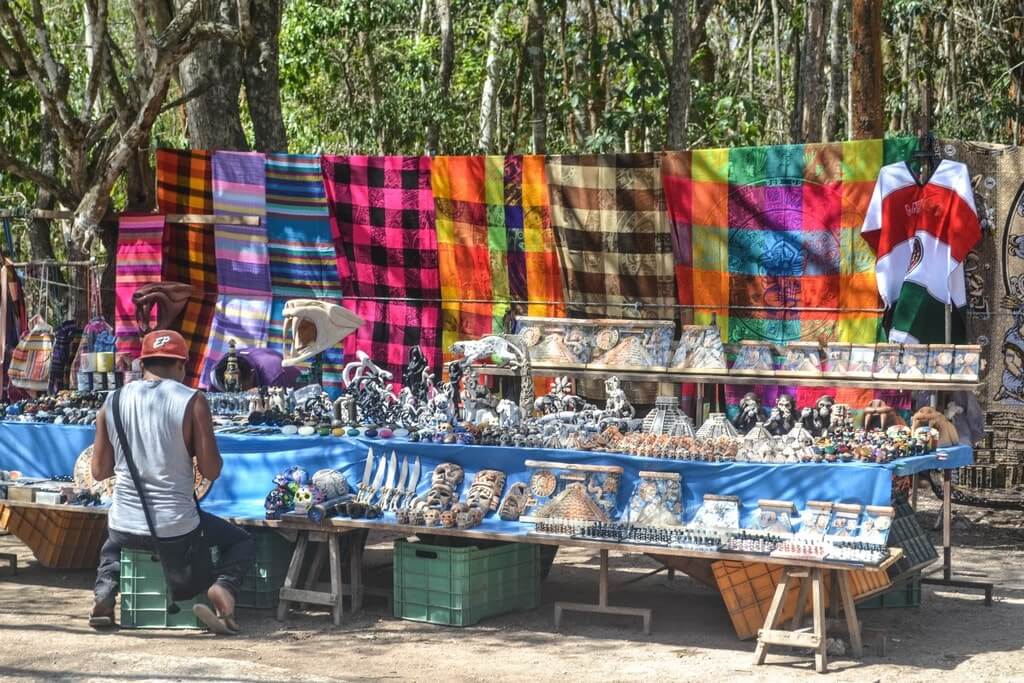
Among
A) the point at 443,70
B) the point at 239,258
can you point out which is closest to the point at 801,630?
the point at 239,258

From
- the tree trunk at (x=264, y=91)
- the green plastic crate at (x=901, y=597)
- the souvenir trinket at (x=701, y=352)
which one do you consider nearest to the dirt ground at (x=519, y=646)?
the green plastic crate at (x=901, y=597)

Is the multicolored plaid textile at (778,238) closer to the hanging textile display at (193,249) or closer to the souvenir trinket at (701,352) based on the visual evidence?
the souvenir trinket at (701,352)

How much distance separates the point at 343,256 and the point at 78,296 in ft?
7.51

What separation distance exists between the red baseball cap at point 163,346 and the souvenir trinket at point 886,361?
4.15 metres

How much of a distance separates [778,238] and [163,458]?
4.45 m

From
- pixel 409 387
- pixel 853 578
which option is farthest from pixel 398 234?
Answer: pixel 853 578

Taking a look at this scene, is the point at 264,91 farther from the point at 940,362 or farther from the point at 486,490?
the point at 940,362

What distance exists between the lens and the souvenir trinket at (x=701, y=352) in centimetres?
881

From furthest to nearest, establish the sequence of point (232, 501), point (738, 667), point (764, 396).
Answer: point (764, 396) < point (232, 501) < point (738, 667)

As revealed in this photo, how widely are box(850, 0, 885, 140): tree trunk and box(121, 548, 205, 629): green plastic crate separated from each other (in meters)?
6.86

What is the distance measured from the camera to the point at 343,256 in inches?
413

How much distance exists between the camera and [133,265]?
35.5 feet

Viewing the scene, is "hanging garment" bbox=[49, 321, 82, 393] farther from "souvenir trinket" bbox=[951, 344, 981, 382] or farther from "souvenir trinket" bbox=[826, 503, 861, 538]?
"souvenir trinket" bbox=[951, 344, 981, 382]

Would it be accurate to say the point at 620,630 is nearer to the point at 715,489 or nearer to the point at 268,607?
the point at 715,489
